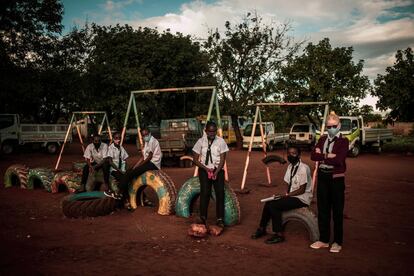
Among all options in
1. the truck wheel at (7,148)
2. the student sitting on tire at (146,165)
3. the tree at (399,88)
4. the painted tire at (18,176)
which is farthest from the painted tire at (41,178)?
the tree at (399,88)

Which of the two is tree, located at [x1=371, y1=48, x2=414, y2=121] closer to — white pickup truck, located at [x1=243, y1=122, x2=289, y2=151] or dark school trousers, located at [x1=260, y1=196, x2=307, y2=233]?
white pickup truck, located at [x1=243, y1=122, x2=289, y2=151]

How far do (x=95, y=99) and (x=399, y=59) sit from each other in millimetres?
22366

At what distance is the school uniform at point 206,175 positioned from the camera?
7.20 m

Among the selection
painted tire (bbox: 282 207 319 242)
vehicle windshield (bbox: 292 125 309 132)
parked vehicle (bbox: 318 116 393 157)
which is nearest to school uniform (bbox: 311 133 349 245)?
painted tire (bbox: 282 207 319 242)

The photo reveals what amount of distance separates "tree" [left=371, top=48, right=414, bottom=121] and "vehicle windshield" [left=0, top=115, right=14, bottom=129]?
2491 cm

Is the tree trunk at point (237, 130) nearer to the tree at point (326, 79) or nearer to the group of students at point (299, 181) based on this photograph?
the tree at point (326, 79)

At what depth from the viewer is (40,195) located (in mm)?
10766

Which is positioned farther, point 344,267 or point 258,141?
point 258,141

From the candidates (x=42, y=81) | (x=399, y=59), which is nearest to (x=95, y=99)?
(x=42, y=81)

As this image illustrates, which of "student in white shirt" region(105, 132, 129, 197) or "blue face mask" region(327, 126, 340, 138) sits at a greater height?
"blue face mask" region(327, 126, 340, 138)

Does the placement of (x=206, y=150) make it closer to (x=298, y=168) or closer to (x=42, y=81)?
(x=298, y=168)

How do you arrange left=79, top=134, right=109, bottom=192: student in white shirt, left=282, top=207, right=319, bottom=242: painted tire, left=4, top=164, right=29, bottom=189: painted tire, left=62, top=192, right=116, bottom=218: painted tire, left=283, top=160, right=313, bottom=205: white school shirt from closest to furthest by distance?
left=282, top=207, right=319, bottom=242: painted tire, left=283, top=160, right=313, bottom=205: white school shirt, left=62, top=192, right=116, bottom=218: painted tire, left=79, top=134, right=109, bottom=192: student in white shirt, left=4, top=164, right=29, bottom=189: painted tire

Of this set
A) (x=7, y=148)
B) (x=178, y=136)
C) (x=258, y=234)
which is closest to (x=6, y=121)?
(x=7, y=148)

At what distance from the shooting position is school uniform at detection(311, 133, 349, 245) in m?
5.74
